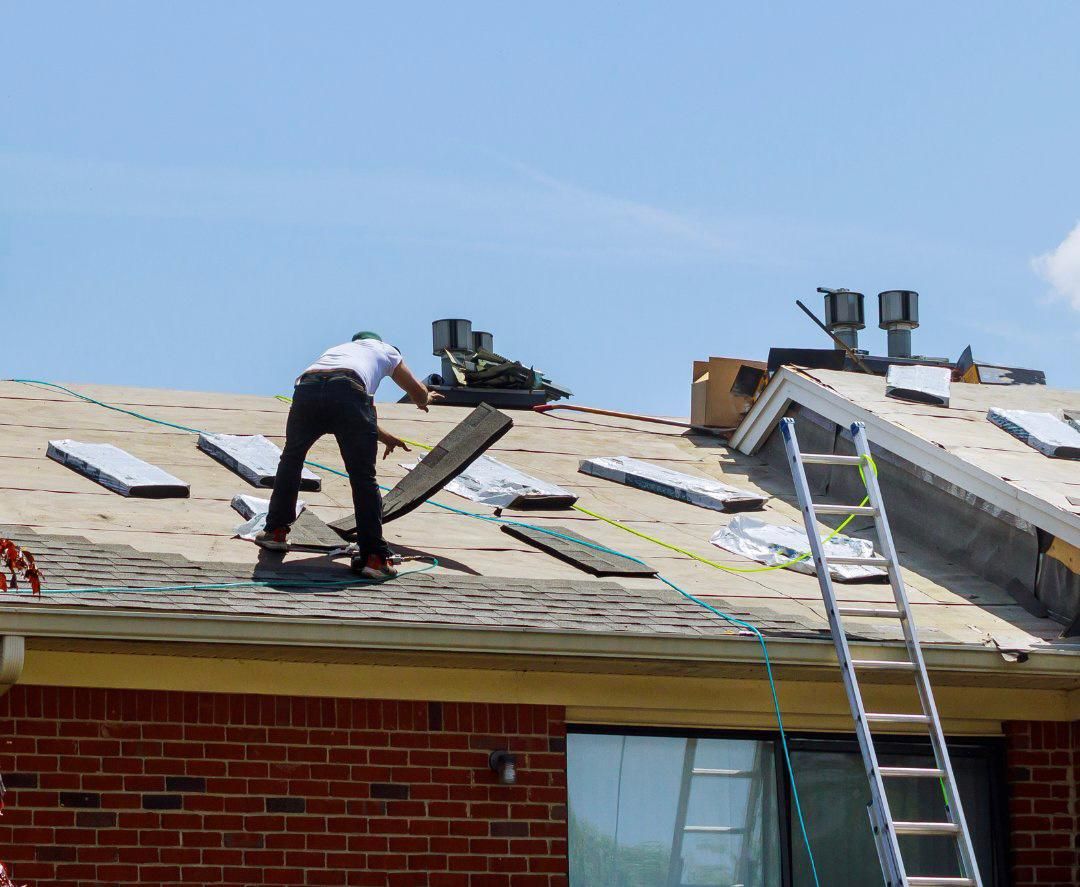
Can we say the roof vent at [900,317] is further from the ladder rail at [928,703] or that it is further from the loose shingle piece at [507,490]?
the ladder rail at [928,703]

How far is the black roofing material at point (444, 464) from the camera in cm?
853

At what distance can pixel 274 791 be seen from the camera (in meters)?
6.82

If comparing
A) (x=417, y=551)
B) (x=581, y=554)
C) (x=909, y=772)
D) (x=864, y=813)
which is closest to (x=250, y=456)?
(x=417, y=551)

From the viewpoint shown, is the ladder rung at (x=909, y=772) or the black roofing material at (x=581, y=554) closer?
the ladder rung at (x=909, y=772)

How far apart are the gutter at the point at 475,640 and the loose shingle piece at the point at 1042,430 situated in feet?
8.74

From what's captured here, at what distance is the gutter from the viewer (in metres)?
6.04

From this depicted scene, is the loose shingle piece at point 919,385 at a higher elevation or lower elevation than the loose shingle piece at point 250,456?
higher

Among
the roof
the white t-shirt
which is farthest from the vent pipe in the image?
the white t-shirt

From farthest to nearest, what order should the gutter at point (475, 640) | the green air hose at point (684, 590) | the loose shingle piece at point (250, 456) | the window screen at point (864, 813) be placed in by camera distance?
the loose shingle piece at point (250, 456)
the window screen at point (864, 813)
the green air hose at point (684, 590)
the gutter at point (475, 640)

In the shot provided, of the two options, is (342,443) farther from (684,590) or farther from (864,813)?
(864,813)

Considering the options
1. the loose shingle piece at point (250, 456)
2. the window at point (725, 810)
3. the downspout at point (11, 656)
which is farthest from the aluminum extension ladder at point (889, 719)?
the downspout at point (11, 656)

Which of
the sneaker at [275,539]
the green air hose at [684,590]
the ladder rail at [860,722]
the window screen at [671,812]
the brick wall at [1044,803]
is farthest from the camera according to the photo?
the brick wall at [1044,803]

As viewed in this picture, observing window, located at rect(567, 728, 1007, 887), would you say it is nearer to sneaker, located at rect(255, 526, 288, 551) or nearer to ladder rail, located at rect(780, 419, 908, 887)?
ladder rail, located at rect(780, 419, 908, 887)

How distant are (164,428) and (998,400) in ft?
19.2
